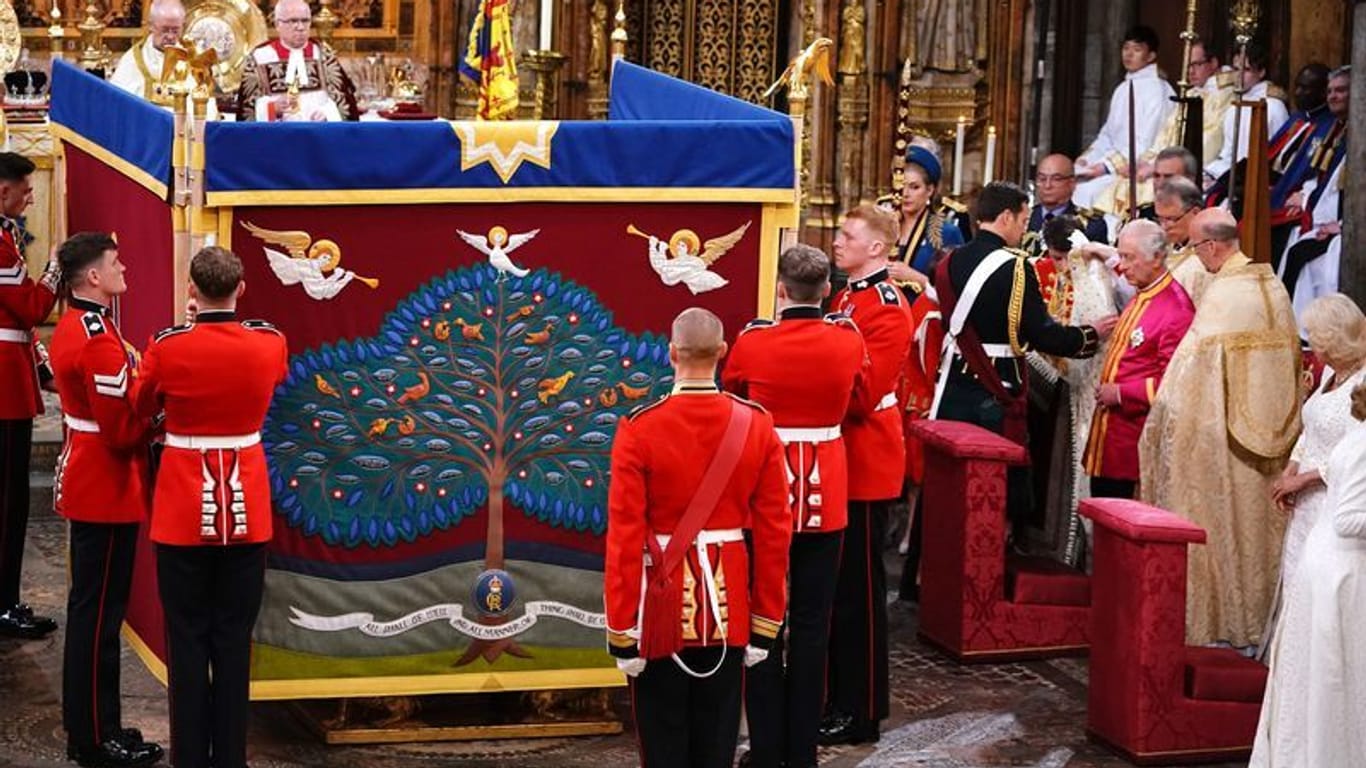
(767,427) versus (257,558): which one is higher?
(767,427)

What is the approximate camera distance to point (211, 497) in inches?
260

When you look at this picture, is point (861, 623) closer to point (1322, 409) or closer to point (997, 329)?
point (1322, 409)

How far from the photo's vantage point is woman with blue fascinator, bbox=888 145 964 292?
33.2 ft

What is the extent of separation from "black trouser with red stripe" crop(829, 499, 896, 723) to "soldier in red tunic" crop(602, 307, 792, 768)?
1466 mm

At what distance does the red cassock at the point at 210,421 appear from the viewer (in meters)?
6.57

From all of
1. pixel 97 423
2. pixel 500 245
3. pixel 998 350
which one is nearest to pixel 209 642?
pixel 97 423

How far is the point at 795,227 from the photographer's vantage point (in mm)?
7520

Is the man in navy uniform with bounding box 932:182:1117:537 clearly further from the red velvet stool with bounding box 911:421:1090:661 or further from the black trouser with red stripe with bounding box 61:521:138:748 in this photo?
the black trouser with red stripe with bounding box 61:521:138:748

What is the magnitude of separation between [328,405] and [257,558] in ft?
2.04

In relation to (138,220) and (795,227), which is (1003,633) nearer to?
(795,227)

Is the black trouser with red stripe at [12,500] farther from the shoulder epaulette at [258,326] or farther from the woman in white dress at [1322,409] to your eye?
the woman in white dress at [1322,409]

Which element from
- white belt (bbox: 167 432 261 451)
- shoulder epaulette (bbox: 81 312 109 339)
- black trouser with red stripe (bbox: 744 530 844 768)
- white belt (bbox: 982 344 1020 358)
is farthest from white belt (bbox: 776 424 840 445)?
white belt (bbox: 982 344 1020 358)

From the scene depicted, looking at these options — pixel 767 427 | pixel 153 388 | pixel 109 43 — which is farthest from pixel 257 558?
pixel 109 43

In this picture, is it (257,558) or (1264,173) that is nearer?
(257,558)
